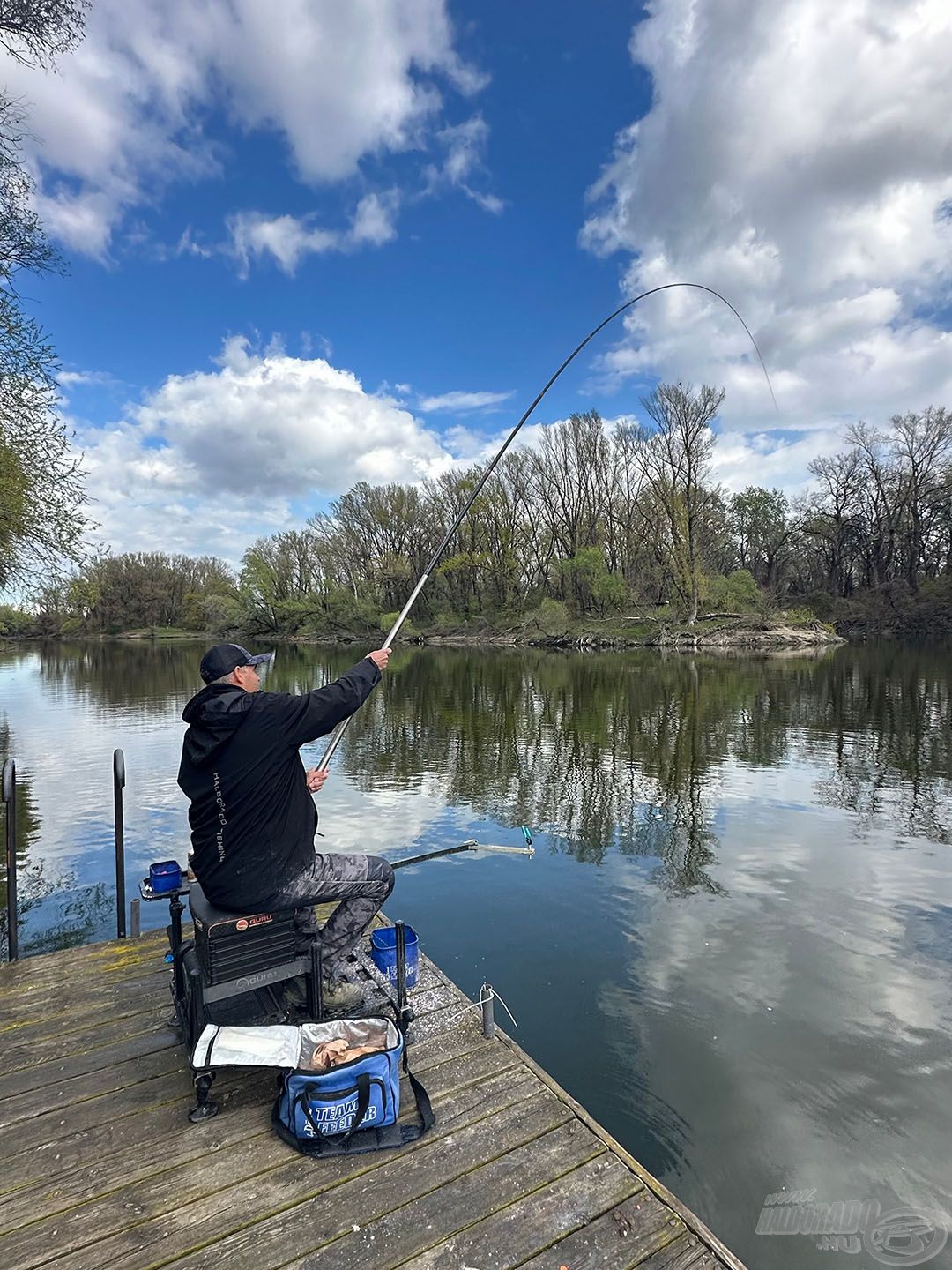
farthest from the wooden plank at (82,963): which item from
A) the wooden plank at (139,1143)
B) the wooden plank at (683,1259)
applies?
the wooden plank at (683,1259)

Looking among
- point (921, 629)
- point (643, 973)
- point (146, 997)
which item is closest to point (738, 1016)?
point (643, 973)

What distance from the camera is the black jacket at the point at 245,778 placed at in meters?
3.28

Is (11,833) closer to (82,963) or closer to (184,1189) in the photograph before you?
(82,963)

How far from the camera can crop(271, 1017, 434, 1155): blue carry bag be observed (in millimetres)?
2955

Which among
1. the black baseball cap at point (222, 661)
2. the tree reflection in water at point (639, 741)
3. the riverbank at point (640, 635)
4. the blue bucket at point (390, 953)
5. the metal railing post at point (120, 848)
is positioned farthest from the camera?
the riverbank at point (640, 635)

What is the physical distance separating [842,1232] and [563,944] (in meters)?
3.12

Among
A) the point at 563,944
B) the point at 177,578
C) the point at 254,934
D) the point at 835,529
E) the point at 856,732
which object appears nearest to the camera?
the point at 254,934

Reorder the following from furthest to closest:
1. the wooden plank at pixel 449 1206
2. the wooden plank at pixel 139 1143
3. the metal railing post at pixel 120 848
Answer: the metal railing post at pixel 120 848 < the wooden plank at pixel 139 1143 < the wooden plank at pixel 449 1206

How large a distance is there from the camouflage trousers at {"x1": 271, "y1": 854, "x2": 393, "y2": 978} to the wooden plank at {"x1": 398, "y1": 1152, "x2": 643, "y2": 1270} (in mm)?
1469

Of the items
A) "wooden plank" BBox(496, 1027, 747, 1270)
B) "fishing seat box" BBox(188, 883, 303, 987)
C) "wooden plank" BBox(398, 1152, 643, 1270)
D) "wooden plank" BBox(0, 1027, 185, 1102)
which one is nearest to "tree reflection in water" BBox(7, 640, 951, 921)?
"wooden plank" BBox(496, 1027, 747, 1270)

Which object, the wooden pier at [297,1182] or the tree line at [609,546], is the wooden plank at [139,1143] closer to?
the wooden pier at [297,1182]

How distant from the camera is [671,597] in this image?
53.2m

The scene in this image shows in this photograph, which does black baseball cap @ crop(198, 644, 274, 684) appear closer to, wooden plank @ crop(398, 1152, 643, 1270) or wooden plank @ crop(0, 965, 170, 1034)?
wooden plank @ crop(0, 965, 170, 1034)

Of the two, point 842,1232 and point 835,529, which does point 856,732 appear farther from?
point 835,529
